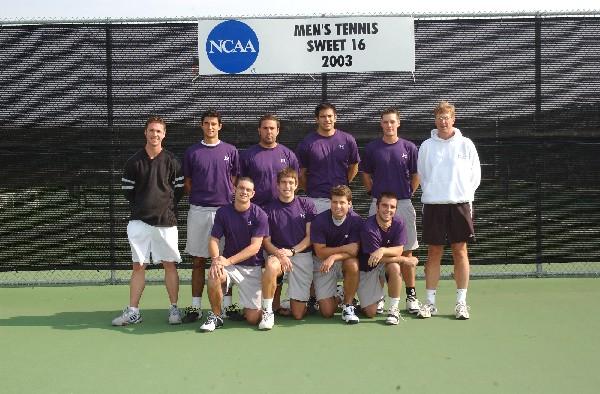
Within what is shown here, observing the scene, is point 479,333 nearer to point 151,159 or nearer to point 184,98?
point 151,159

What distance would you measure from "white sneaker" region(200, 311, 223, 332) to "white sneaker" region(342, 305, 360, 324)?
36.7 inches

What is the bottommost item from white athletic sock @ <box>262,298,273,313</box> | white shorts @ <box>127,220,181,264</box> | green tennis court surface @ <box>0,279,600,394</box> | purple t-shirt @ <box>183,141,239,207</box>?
green tennis court surface @ <box>0,279,600,394</box>

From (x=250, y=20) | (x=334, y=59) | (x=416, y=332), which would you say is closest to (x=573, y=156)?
(x=334, y=59)

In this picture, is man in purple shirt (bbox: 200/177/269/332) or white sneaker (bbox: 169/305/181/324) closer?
man in purple shirt (bbox: 200/177/269/332)

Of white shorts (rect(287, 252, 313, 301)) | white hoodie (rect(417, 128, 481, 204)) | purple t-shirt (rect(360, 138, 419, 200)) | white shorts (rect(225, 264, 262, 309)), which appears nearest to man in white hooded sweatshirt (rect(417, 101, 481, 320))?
white hoodie (rect(417, 128, 481, 204))

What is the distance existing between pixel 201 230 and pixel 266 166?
728mm

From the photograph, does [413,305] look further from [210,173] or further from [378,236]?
[210,173]

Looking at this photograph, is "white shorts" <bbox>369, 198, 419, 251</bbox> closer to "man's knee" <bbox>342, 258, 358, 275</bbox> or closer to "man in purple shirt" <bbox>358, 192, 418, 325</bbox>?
"man in purple shirt" <bbox>358, 192, 418, 325</bbox>

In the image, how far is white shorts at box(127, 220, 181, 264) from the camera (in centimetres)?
533

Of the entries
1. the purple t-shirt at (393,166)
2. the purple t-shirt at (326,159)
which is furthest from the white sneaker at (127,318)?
the purple t-shirt at (393,166)

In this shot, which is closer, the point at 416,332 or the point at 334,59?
the point at 416,332

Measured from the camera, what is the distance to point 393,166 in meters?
5.53

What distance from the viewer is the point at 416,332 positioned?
488cm

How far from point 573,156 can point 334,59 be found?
254cm
